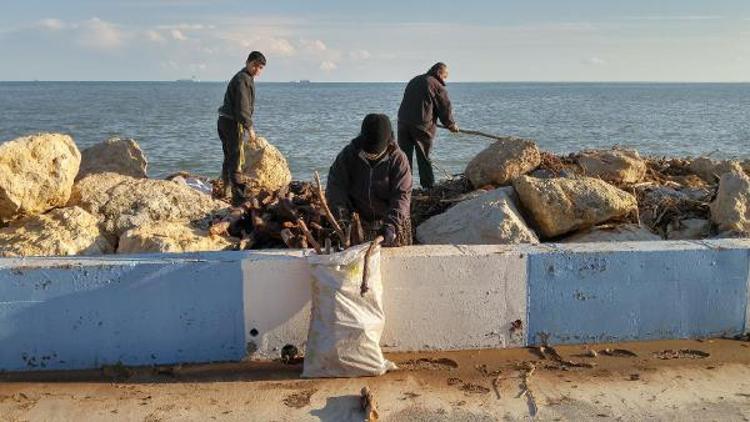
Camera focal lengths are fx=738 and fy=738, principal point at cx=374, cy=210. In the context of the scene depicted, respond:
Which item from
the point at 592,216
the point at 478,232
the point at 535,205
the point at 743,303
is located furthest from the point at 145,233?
the point at 743,303

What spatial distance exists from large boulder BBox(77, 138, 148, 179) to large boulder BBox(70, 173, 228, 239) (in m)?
1.82

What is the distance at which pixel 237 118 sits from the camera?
8.45m

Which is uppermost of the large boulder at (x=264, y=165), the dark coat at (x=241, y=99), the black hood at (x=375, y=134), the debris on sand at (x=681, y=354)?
the dark coat at (x=241, y=99)

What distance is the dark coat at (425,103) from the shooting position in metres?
9.25

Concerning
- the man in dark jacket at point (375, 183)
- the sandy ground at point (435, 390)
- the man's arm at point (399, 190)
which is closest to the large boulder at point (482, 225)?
the man in dark jacket at point (375, 183)

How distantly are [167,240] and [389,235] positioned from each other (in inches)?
84.3

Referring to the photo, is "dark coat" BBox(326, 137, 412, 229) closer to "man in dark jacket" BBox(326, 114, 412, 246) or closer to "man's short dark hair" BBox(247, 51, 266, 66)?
"man in dark jacket" BBox(326, 114, 412, 246)

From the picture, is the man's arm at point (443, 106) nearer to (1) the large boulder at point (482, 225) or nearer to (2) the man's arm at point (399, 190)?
(1) the large boulder at point (482, 225)

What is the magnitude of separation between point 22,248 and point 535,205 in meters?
4.33

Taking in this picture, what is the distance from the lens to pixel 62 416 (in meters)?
3.89

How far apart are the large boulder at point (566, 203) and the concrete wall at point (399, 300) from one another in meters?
1.45

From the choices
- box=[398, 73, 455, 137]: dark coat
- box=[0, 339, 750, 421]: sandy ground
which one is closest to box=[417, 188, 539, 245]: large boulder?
box=[0, 339, 750, 421]: sandy ground

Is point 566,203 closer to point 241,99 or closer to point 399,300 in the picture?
point 399,300

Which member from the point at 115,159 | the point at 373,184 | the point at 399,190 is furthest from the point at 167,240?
the point at 115,159
